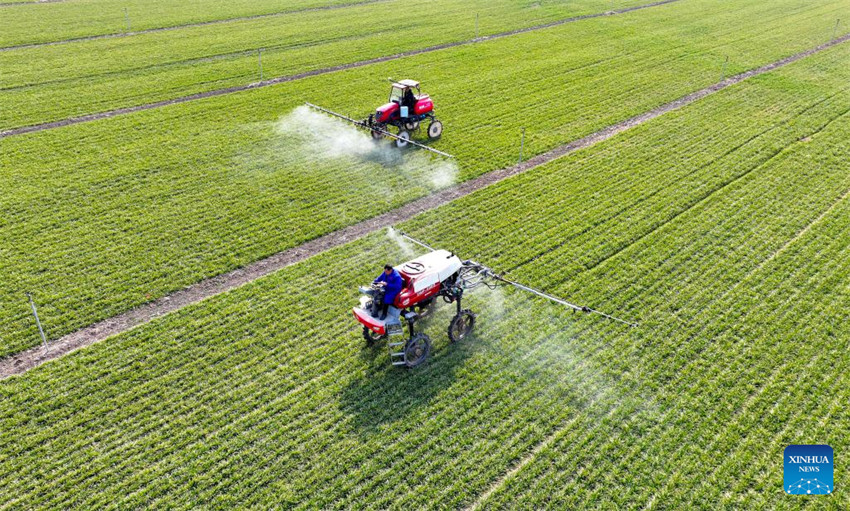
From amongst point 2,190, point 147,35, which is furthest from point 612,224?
point 147,35

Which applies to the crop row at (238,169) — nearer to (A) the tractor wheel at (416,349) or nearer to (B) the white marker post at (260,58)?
(B) the white marker post at (260,58)

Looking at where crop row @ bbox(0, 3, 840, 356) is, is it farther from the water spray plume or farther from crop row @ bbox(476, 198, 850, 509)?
crop row @ bbox(476, 198, 850, 509)

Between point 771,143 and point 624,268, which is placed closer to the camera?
point 624,268

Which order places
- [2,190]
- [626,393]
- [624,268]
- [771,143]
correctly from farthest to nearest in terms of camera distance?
[771,143]
[2,190]
[624,268]
[626,393]

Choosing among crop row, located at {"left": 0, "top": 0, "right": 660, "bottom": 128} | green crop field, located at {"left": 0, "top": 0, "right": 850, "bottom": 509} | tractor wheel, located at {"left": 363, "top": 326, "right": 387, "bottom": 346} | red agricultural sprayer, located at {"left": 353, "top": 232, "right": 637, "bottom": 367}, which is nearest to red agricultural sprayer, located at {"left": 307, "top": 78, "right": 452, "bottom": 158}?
green crop field, located at {"left": 0, "top": 0, "right": 850, "bottom": 509}

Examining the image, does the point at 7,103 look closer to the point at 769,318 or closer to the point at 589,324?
the point at 589,324

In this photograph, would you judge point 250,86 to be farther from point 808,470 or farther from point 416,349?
point 808,470
